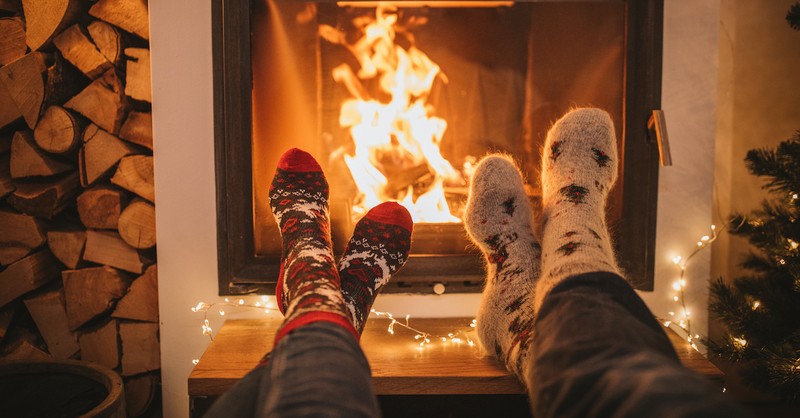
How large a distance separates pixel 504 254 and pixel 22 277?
3.31 feet

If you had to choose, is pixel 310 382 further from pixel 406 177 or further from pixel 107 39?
pixel 107 39

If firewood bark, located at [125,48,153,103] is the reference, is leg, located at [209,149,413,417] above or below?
below

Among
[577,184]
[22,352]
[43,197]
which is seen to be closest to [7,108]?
[43,197]

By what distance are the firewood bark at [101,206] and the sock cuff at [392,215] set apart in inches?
20.5

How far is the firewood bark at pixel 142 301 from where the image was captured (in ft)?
4.20

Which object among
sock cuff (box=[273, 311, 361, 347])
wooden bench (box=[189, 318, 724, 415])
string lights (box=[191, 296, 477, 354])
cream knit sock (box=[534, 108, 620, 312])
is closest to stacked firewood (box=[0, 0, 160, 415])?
string lights (box=[191, 296, 477, 354])

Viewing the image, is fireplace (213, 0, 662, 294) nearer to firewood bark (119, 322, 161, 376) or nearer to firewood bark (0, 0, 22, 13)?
firewood bark (119, 322, 161, 376)

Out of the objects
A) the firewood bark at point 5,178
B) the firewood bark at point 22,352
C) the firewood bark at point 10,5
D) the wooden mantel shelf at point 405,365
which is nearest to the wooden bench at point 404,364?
the wooden mantel shelf at point 405,365

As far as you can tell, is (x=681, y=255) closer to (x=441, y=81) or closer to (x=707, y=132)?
(x=707, y=132)

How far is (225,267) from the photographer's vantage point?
1.22 meters

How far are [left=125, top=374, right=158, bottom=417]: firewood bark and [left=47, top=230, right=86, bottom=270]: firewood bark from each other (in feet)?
0.93

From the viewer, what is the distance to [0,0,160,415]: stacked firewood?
122cm

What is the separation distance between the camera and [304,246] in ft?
3.49

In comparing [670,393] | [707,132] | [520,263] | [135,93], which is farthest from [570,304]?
[135,93]
